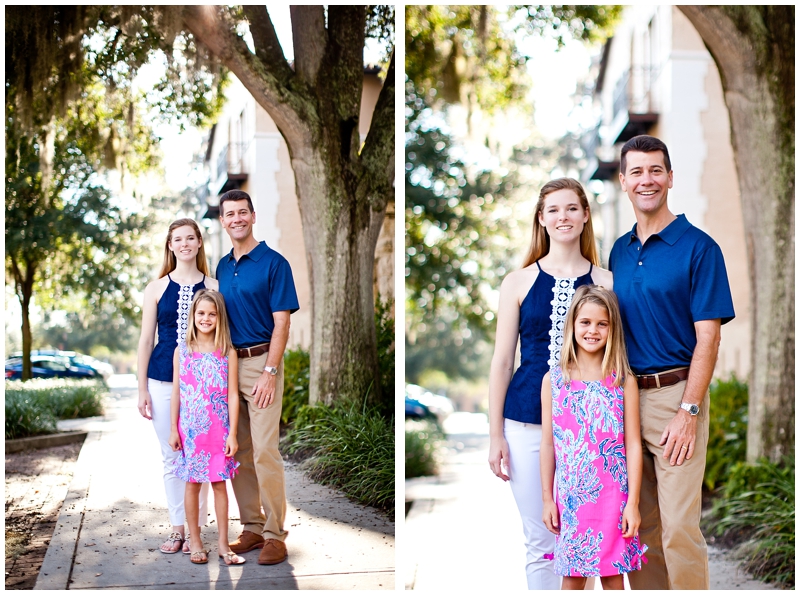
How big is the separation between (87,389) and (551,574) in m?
1.98

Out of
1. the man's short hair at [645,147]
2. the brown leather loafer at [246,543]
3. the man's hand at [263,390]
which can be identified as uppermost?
the man's short hair at [645,147]

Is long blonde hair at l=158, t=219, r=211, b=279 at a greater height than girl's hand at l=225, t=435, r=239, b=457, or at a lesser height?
greater

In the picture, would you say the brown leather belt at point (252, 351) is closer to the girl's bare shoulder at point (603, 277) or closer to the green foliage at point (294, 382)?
the green foliage at point (294, 382)

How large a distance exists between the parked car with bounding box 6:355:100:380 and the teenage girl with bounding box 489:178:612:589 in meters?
1.73

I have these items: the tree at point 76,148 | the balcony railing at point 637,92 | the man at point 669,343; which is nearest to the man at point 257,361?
the tree at point 76,148

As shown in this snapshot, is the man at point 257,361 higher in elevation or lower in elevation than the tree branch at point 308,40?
lower

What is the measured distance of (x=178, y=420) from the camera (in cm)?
278

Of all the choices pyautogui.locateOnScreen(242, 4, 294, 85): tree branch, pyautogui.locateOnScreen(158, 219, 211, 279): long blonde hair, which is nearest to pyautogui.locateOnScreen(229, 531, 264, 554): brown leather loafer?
pyautogui.locateOnScreen(158, 219, 211, 279): long blonde hair

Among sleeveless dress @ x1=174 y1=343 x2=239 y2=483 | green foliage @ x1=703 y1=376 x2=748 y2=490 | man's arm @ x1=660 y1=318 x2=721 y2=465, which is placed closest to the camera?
man's arm @ x1=660 y1=318 x2=721 y2=465

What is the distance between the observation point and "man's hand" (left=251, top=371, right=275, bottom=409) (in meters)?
2.77

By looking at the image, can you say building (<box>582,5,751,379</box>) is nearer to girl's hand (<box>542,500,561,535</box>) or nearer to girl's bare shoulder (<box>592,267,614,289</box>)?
girl's bare shoulder (<box>592,267,614,289</box>)

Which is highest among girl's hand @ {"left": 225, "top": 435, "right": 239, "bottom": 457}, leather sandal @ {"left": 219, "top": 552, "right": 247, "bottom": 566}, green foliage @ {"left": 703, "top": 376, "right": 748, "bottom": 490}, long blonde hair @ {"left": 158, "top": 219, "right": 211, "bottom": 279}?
long blonde hair @ {"left": 158, "top": 219, "right": 211, "bottom": 279}

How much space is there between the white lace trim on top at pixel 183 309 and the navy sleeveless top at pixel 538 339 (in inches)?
50.4

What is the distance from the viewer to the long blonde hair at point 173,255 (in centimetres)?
281
